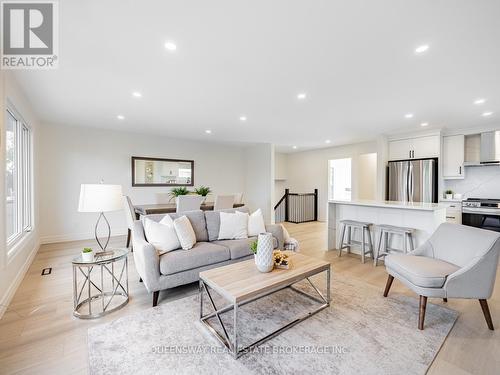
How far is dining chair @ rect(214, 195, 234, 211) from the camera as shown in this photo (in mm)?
4914

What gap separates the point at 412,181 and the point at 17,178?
7.34 meters

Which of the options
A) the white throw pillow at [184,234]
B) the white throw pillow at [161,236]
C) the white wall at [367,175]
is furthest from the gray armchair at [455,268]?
the white wall at [367,175]

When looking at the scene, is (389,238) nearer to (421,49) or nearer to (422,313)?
(422,313)

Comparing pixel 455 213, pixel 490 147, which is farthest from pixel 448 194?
pixel 490 147

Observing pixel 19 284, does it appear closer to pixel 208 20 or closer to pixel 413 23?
pixel 208 20

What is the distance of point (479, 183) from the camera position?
195 inches

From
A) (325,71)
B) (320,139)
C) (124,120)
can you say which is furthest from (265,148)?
(325,71)

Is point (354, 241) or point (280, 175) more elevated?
point (280, 175)

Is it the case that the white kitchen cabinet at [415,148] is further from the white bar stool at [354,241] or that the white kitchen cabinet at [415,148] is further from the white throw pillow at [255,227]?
the white throw pillow at [255,227]

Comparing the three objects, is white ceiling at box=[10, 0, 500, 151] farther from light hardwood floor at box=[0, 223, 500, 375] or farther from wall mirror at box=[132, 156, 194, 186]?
light hardwood floor at box=[0, 223, 500, 375]

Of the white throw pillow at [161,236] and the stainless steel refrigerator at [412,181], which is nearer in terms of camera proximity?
the white throw pillow at [161,236]

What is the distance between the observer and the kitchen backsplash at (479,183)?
4.79m

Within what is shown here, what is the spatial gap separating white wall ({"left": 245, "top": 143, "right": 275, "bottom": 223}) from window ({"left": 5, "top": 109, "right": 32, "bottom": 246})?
5.21 meters

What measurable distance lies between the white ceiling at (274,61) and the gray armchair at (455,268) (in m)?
1.77
